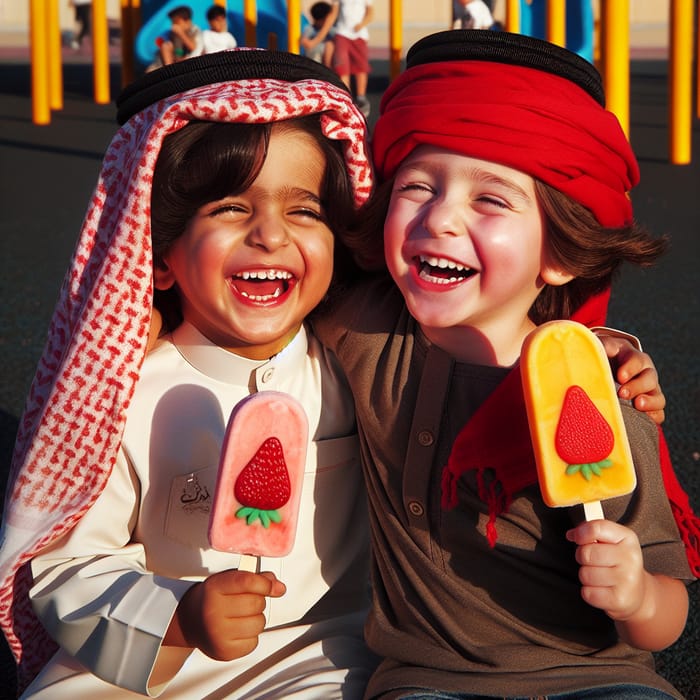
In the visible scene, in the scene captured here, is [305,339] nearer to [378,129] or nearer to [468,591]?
[378,129]

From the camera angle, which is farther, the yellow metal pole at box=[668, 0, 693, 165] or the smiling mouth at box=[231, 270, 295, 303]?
the yellow metal pole at box=[668, 0, 693, 165]

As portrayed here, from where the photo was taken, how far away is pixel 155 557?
1877mm

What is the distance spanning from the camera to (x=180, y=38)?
10438 millimetres

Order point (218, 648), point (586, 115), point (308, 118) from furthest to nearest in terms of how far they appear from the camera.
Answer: point (308, 118), point (586, 115), point (218, 648)

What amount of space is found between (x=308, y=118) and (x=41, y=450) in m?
0.71

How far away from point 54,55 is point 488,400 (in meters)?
8.92

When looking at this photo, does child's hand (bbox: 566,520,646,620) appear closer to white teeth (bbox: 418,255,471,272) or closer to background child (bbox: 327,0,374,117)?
white teeth (bbox: 418,255,471,272)

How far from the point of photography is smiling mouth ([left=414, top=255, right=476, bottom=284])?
67.8 inches

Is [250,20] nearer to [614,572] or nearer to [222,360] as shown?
[222,360]

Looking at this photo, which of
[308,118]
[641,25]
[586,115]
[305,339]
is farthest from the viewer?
[641,25]

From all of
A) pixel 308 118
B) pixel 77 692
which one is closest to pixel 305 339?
pixel 308 118

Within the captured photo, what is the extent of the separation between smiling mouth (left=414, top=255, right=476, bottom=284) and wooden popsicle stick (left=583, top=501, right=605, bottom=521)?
1.34ft

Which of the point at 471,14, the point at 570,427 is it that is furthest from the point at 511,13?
the point at 570,427

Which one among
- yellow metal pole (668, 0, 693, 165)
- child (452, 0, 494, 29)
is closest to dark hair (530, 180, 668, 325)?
yellow metal pole (668, 0, 693, 165)
